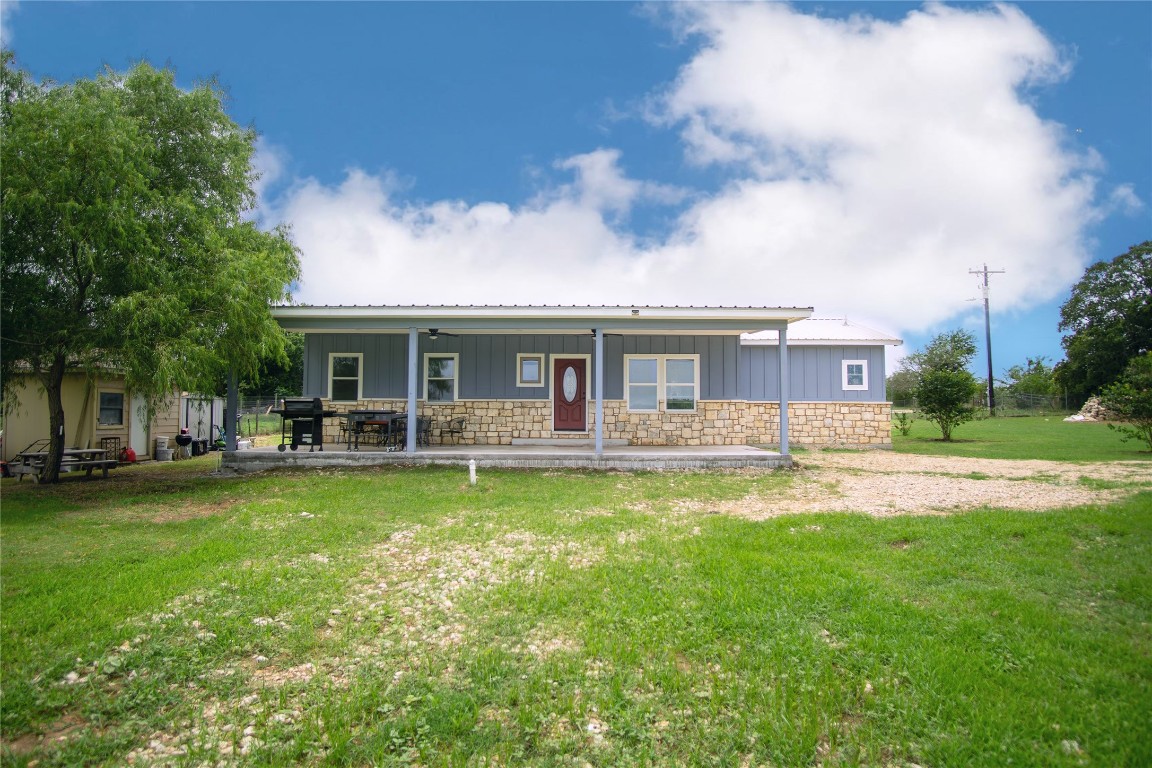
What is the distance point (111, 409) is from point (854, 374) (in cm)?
1779

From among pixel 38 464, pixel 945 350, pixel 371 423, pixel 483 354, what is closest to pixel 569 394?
pixel 483 354

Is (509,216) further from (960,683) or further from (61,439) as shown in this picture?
(960,683)

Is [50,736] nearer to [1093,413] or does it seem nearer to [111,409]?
[111,409]

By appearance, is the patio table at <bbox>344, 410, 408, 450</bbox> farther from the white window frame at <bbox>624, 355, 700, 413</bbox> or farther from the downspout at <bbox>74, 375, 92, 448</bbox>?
the downspout at <bbox>74, 375, 92, 448</bbox>

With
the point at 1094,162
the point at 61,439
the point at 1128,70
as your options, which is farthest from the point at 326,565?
the point at 1094,162

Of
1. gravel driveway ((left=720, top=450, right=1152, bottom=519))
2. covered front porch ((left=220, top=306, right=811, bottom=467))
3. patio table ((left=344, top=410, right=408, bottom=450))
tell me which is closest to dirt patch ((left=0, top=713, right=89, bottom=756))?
gravel driveway ((left=720, top=450, right=1152, bottom=519))

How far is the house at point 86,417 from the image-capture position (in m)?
12.6

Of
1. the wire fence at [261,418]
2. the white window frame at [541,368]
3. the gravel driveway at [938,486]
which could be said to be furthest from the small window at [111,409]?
the gravel driveway at [938,486]

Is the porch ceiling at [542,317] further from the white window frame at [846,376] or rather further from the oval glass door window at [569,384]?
the white window frame at [846,376]

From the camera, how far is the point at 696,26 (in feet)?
39.8

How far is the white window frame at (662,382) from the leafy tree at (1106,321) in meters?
28.9

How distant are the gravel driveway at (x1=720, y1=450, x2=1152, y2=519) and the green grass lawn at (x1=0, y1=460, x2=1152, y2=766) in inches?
36.2

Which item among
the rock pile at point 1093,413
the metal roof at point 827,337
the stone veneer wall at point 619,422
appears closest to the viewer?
the stone veneer wall at point 619,422

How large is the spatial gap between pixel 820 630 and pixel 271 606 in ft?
11.8
